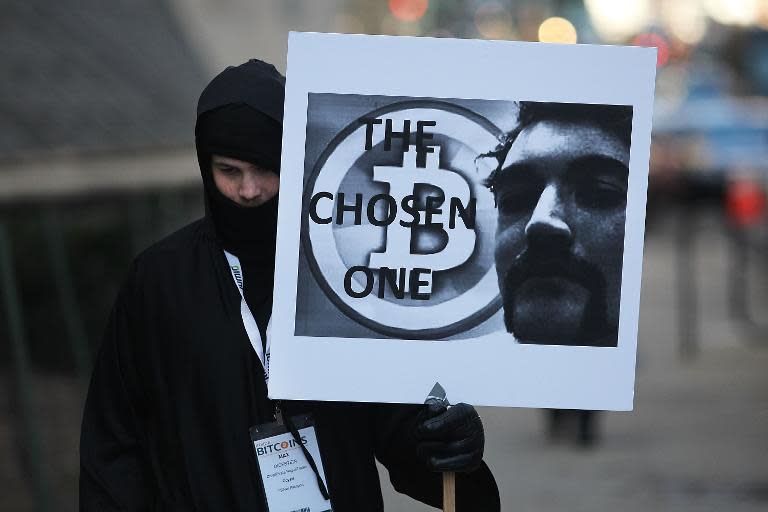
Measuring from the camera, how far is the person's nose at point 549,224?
3.47 metres

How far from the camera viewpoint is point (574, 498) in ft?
29.6

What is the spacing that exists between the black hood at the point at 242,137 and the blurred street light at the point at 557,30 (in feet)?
182

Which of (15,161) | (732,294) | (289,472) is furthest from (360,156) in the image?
(732,294)

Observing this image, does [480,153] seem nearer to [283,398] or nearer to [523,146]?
[523,146]

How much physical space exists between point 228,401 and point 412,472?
1.58ft

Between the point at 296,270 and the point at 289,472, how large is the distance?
43 centimetres

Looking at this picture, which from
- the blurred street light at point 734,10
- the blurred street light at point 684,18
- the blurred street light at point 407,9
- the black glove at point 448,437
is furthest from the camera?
the blurred street light at point 684,18

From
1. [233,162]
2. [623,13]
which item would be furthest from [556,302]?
[623,13]

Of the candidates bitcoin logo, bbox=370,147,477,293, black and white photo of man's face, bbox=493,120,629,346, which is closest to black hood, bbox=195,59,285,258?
bitcoin logo, bbox=370,147,477,293

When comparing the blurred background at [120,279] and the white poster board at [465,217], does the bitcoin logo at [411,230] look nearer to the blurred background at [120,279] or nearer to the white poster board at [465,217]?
the white poster board at [465,217]

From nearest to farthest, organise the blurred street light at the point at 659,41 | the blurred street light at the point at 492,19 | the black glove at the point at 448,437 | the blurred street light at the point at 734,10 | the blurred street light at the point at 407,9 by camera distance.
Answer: the black glove at the point at 448,437 → the blurred street light at the point at 659,41 → the blurred street light at the point at 407,9 → the blurred street light at the point at 734,10 → the blurred street light at the point at 492,19

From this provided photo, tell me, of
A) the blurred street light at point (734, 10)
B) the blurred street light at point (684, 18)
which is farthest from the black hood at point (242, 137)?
the blurred street light at point (684, 18)

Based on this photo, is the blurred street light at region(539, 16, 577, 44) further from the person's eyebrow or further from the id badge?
the id badge

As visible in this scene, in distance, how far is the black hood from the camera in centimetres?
343
